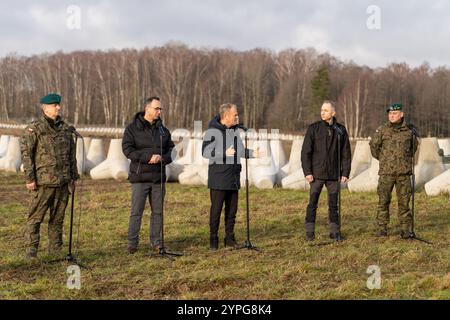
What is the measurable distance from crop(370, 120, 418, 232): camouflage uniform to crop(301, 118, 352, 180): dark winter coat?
0.57m

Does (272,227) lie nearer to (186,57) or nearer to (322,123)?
(322,123)

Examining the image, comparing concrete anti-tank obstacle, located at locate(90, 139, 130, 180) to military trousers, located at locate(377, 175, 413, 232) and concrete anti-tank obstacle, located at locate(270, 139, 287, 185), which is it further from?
military trousers, located at locate(377, 175, 413, 232)

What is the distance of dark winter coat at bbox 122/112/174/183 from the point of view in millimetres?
7871

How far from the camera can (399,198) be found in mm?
8906

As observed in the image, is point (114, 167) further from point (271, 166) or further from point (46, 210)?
point (46, 210)

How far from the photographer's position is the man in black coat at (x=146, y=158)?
788 centimetres

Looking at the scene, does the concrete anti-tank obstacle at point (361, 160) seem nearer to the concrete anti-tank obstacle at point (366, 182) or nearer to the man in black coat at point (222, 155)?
the concrete anti-tank obstacle at point (366, 182)

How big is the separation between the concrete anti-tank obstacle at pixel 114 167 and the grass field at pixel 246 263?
6320 millimetres

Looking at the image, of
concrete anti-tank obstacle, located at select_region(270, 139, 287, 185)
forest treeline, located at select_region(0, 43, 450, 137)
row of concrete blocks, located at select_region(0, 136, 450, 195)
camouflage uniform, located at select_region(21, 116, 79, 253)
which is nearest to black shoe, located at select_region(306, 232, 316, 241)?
camouflage uniform, located at select_region(21, 116, 79, 253)

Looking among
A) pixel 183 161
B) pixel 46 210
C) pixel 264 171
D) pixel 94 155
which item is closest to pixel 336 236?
pixel 46 210

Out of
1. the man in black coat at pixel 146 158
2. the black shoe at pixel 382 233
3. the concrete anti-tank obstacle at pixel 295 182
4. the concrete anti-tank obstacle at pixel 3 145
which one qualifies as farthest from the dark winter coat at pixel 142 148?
the concrete anti-tank obstacle at pixel 3 145

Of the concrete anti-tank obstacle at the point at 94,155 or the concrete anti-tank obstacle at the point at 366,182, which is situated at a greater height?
the concrete anti-tank obstacle at the point at 94,155

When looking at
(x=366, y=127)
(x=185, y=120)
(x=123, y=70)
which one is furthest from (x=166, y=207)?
(x=123, y=70)
